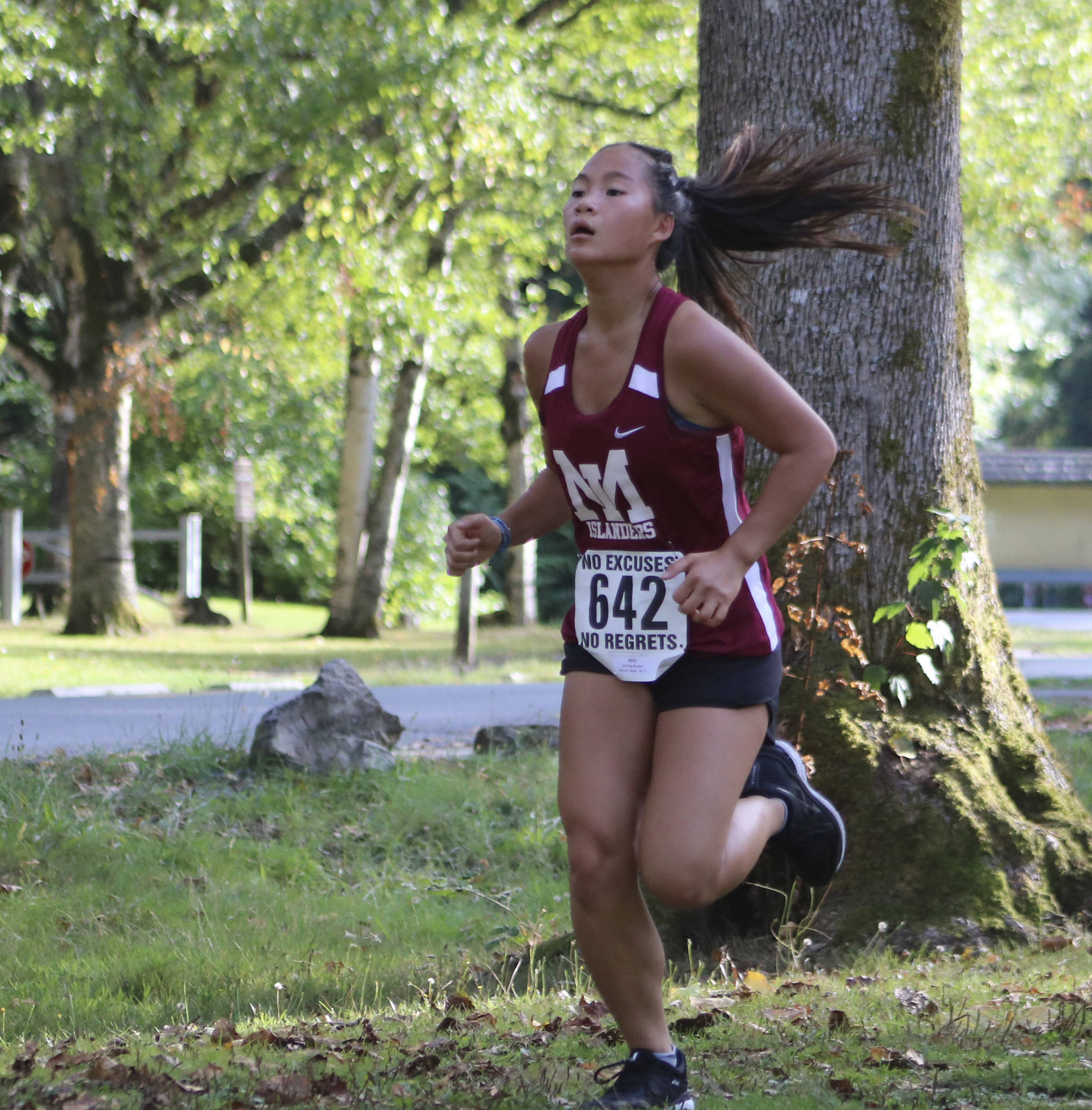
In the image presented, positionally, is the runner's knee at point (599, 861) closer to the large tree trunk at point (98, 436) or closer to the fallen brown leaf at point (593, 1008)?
the fallen brown leaf at point (593, 1008)

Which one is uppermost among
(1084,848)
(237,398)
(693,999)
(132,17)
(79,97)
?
(132,17)

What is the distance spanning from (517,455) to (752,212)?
20654 mm

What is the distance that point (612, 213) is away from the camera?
3609 millimetres

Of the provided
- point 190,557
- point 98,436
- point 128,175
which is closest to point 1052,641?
point 190,557

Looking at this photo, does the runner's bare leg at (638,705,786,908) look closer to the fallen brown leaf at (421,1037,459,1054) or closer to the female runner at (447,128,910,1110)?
the female runner at (447,128,910,1110)

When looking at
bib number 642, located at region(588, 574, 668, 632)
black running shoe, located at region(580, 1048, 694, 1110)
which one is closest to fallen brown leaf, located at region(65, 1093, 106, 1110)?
black running shoe, located at region(580, 1048, 694, 1110)

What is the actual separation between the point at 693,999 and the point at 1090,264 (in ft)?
69.7

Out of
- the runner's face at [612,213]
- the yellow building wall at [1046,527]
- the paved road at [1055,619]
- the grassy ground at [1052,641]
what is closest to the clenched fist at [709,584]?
the runner's face at [612,213]

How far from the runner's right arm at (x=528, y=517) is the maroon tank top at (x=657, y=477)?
237mm

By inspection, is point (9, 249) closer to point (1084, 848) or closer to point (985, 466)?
point (1084, 848)

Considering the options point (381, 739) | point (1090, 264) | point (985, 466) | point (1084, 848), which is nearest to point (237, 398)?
point (1090, 264)

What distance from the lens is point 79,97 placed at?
48.5 ft

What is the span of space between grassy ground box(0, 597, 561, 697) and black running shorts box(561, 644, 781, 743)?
714 centimetres

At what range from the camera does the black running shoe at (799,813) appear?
3.98m
